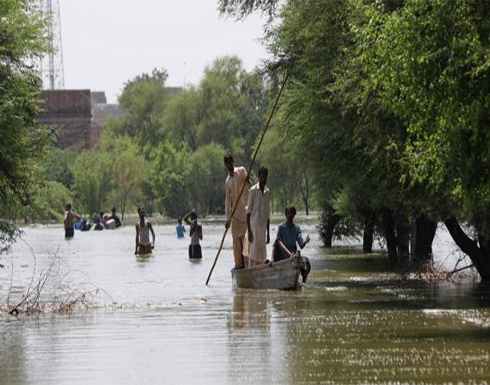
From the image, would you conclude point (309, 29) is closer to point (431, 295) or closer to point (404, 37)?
point (431, 295)

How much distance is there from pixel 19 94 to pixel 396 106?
1239 cm

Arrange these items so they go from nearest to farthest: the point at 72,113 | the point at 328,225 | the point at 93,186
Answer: the point at 328,225, the point at 93,186, the point at 72,113

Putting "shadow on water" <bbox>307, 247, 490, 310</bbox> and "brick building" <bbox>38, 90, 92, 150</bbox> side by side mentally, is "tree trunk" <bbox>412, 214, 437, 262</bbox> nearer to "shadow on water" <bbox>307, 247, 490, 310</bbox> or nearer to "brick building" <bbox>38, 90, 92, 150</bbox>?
"shadow on water" <bbox>307, 247, 490, 310</bbox>

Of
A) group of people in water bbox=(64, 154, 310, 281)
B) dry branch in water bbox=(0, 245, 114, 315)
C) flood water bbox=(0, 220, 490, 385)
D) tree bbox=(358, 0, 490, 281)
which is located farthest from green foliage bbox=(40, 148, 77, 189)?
tree bbox=(358, 0, 490, 281)

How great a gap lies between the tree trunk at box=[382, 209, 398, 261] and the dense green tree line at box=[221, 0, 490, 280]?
0.13 ft

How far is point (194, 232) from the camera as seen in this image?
39.8 m

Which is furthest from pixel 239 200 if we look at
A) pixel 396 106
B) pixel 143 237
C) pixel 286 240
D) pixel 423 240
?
pixel 143 237

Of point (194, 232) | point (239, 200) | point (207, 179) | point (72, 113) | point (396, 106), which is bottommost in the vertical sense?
point (194, 232)

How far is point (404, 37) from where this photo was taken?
661 inches

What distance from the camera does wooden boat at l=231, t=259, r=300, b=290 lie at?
24.3 meters

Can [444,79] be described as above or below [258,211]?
above

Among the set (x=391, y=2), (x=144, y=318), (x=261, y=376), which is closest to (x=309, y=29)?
(x=391, y=2)

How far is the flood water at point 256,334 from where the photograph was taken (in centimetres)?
1398

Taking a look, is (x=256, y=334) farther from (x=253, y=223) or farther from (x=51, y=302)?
(x=253, y=223)
